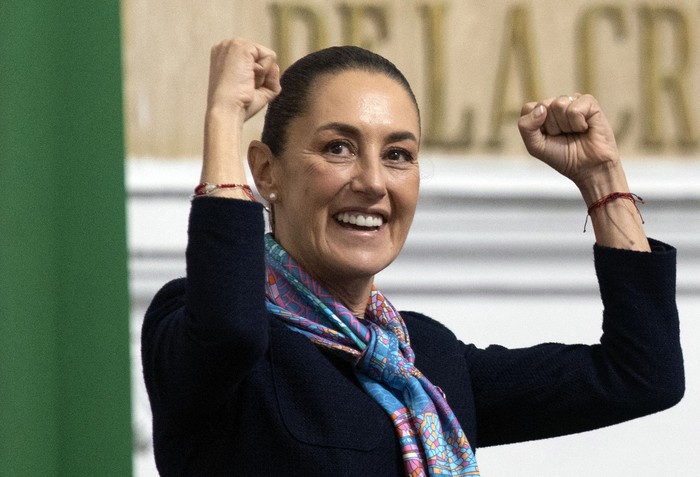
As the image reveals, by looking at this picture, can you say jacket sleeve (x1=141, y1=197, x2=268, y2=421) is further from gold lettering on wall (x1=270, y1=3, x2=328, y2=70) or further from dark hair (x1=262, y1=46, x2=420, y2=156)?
gold lettering on wall (x1=270, y1=3, x2=328, y2=70)

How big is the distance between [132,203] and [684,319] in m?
1.41

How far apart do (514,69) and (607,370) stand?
1.43 meters

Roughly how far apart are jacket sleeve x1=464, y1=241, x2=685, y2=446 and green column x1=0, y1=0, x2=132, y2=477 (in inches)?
46.6

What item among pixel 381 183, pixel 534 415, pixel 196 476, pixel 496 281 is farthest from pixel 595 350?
pixel 496 281

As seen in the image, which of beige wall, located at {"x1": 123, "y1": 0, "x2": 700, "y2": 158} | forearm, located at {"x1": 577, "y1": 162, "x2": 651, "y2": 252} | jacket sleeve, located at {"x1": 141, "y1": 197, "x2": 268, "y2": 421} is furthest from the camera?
beige wall, located at {"x1": 123, "y1": 0, "x2": 700, "y2": 158}

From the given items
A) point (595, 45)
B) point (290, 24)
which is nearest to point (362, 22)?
point (290, 24)

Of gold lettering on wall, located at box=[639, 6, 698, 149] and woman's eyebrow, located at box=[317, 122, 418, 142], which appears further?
gold lettering on wall, located at box=[639, 6, 698, 149]

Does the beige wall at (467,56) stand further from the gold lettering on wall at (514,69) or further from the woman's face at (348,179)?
the woman's face at (348,179)

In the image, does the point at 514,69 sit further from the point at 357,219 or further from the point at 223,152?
the point at 223,152

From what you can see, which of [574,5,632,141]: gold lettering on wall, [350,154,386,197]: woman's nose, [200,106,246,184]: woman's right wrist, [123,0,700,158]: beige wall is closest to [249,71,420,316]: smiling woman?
[350,154,386,197]: woman's nose

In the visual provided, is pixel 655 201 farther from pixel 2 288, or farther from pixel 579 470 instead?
pixel 2 288

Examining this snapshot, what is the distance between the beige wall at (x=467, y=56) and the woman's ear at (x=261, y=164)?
1.27m

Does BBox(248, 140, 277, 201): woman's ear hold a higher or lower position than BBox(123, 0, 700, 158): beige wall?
lower

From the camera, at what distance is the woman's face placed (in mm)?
1706
